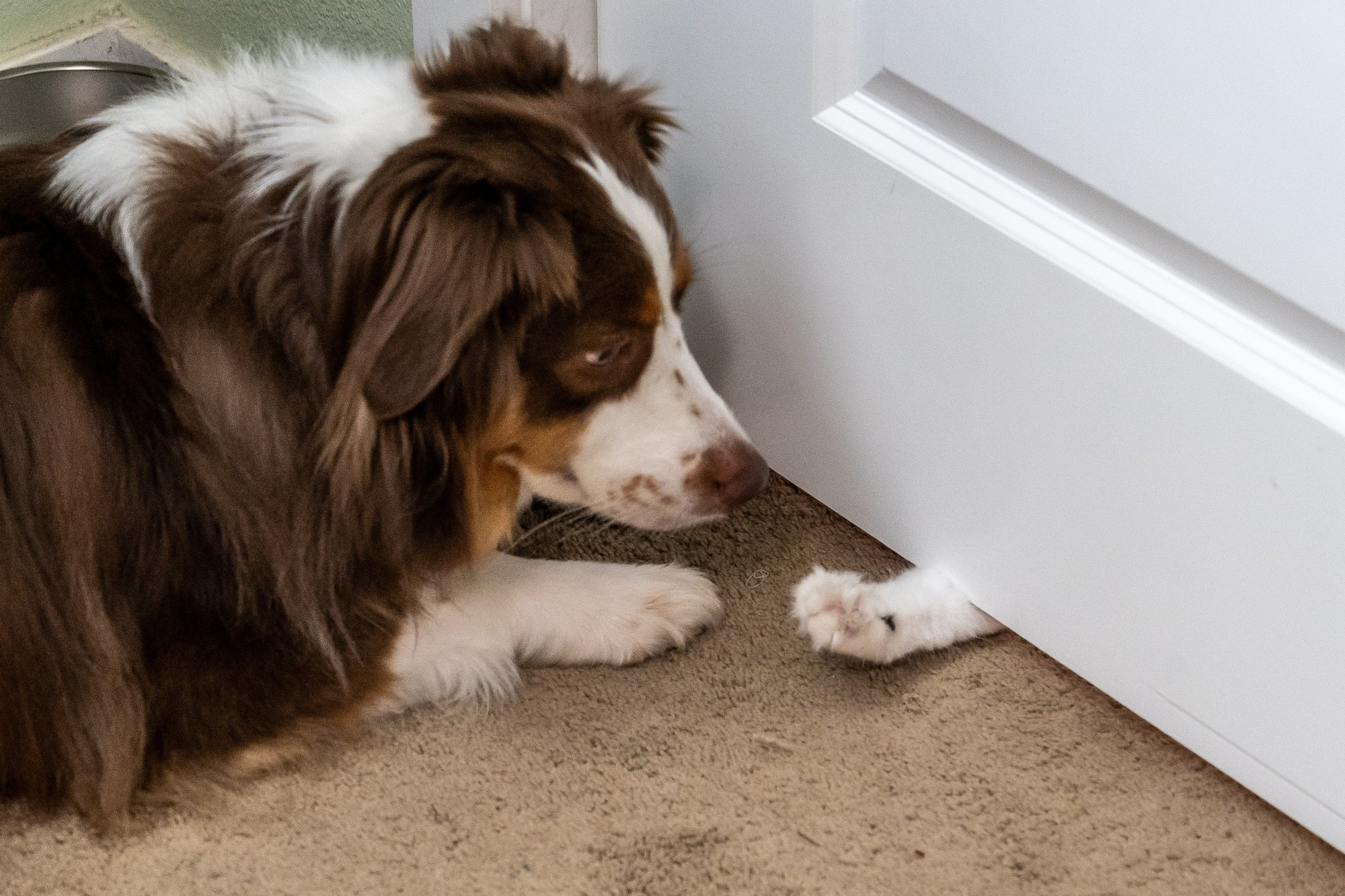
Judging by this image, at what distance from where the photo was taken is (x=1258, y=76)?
1.21 meters

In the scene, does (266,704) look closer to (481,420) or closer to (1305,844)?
(481,420)

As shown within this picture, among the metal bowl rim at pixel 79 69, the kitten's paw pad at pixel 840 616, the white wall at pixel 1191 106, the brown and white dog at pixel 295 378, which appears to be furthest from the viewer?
the metal bowl rim at pixel 79 69

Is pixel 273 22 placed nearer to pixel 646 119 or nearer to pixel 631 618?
pixel 646 119

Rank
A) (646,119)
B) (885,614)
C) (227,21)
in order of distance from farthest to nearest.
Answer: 1. (227,21)
2. (885,614)
3. (646,119)

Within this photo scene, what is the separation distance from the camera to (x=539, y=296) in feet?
4.35

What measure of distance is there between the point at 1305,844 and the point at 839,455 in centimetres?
77

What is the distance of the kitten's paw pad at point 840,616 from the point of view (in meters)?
1.67

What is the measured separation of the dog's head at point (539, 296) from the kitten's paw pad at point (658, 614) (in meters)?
0.18

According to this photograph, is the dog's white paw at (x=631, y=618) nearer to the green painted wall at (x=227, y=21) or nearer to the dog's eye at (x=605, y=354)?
the dog's eye at (x=605, y=354)

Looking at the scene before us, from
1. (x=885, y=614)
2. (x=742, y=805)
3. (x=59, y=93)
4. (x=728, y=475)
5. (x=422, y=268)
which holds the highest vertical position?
(x=422, y=268)

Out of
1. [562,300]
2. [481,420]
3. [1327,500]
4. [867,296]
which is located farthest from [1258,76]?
[481,420]

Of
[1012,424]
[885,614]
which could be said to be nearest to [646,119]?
[1012,424]

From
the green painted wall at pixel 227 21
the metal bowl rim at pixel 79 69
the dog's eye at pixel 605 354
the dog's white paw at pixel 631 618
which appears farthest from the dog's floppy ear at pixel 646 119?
the metal bowl rim at pixel 79 69

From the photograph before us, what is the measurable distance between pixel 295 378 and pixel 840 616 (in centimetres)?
74
